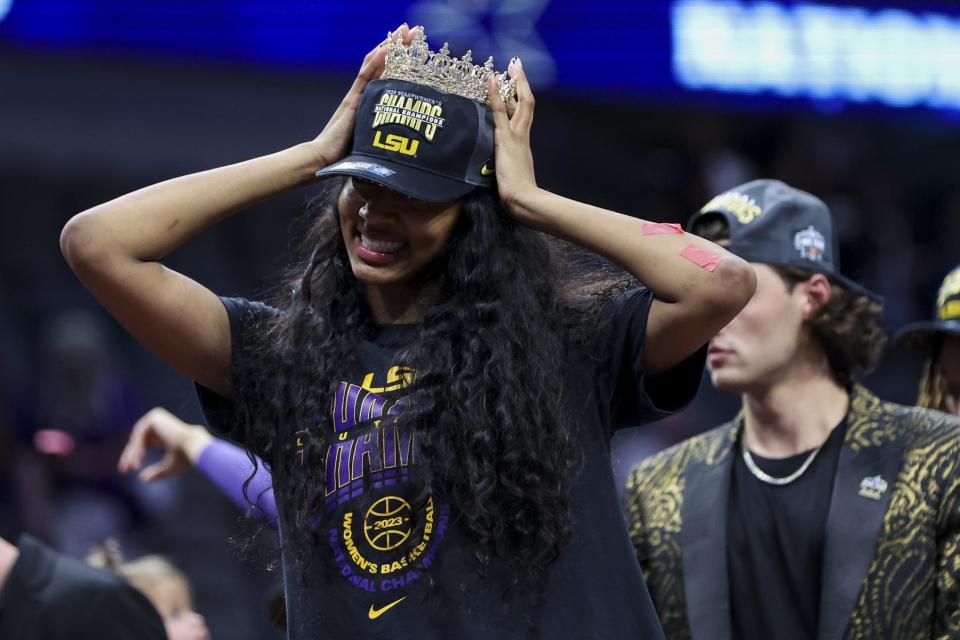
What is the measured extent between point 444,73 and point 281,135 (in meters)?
6.71

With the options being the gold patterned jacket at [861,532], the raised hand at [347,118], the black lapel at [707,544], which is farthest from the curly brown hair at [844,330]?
the raised hand at [347,118]

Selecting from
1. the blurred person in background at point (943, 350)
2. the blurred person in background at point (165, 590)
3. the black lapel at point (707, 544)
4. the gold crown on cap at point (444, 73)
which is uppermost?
the gold crown on cap at point (444, 73)

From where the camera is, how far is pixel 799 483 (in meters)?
3.57

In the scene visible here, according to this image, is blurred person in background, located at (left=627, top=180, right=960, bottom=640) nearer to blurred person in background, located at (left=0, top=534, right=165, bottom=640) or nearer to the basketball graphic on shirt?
the basketball graphic on shirt

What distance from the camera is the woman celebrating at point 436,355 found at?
2420 millimetres

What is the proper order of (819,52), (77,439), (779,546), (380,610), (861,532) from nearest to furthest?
1. (380,610)
2. (861,532)
3. (779,546)
4. (77,439)
5. (819,52)

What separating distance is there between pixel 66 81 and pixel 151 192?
261 inches

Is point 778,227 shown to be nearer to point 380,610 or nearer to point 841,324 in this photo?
point 841,324

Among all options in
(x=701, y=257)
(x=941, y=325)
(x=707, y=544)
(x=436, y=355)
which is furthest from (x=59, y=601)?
(x=941, y=325)

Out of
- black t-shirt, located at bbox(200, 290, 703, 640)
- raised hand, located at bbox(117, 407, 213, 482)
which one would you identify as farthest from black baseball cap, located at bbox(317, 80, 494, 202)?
raised hand, located at bbox(117, 407, 213, 482)

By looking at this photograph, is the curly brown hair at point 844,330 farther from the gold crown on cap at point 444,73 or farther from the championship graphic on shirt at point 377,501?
the championship graphic on shirt at point 377,501

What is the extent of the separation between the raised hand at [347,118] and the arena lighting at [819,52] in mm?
5910

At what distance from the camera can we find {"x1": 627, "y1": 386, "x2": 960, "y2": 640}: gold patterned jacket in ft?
10.8

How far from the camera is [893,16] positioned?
9.00 meters
